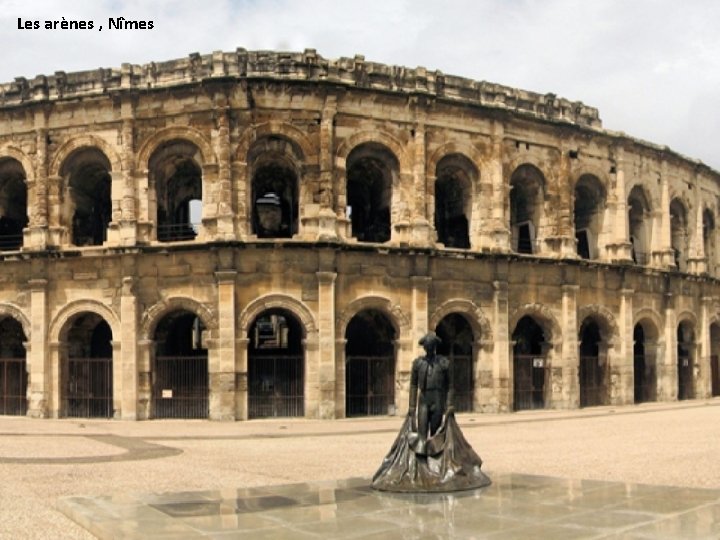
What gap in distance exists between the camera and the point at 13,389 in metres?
25.5

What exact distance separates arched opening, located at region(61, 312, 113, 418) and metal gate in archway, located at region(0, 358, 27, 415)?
1647 mm

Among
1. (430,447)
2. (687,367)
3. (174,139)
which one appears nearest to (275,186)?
(174,139)

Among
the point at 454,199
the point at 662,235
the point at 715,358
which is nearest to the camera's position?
the point at 454,199

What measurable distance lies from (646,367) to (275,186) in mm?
14634

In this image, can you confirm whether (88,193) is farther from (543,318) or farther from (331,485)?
(331,485)

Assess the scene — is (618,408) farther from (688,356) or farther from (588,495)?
(588,495)

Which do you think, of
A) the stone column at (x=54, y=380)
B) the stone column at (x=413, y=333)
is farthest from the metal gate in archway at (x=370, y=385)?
the stone column at (x=54, y=380)

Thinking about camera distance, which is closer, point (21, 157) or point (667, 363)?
point (21, 157)

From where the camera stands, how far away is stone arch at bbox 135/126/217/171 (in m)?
23.3

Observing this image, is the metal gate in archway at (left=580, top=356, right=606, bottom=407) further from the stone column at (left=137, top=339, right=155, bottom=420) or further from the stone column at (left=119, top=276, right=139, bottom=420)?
the stone column at (left=119, top=276, right=139, bottom=420)

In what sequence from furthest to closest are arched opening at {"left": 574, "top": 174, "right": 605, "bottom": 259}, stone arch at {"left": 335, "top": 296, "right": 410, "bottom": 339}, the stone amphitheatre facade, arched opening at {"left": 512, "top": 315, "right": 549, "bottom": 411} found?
arched opening at {"left": 574, "top": 174, "right": 605, "bottom": 259}
arched opening at {"left": 512, "top": 315, "right": 549, "bottom": 411}
stone arch at {"left": 335, "top": 296, "right": 410, "bottom": 339}
the stone amphitheatre facade

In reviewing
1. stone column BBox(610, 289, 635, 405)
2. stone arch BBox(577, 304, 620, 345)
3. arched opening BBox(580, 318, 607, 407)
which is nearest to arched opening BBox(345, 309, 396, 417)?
stone arch BBox(577, 304, 620, 345)

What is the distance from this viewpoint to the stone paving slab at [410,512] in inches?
313

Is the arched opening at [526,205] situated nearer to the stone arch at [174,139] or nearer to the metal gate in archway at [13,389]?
the stone arch at [174,139]
